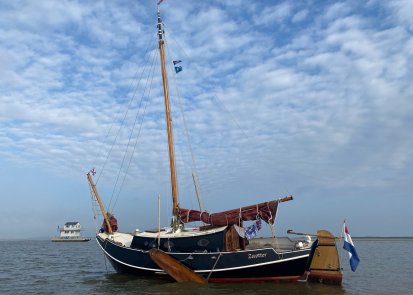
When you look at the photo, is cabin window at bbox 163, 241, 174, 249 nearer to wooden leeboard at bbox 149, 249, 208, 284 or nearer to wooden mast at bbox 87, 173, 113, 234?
wooden leeboard at bbox 149, 249, 208, 284

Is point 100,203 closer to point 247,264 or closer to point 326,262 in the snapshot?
point 247,264

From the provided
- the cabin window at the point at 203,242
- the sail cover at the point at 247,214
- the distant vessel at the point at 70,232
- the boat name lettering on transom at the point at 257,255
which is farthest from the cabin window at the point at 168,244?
the distant vessel at the point at 70,232

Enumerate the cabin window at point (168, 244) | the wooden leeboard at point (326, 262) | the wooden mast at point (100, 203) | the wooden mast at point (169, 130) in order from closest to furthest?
the wooden leeboard at point (326, 262) < the cabin window at point (168, 244) < the wooden mast at point (169, 130) < the wooden mast at point (100, 203)

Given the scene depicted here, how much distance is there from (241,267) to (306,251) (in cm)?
394

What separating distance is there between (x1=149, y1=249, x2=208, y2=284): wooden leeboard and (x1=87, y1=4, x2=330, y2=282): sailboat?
36cm

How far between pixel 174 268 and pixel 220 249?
3.03 metres

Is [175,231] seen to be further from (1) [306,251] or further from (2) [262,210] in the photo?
(1) [306,251]

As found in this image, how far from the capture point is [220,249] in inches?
944

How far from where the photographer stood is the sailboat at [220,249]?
2278 cm

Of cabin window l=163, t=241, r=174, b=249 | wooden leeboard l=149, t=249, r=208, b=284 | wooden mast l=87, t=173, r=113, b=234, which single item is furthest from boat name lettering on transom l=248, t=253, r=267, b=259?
wooden mast l=87, t=173, r=113, b=234

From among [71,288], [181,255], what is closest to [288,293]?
[181,255]

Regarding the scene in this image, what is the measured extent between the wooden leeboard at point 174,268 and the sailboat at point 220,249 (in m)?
0.36

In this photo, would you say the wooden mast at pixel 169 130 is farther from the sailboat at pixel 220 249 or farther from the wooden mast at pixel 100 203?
the wooden mast at pixel 100 203

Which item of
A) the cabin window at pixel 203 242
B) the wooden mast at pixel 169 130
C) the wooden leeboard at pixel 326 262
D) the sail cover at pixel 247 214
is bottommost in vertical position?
the wooden leeboard at pixel 326 262
